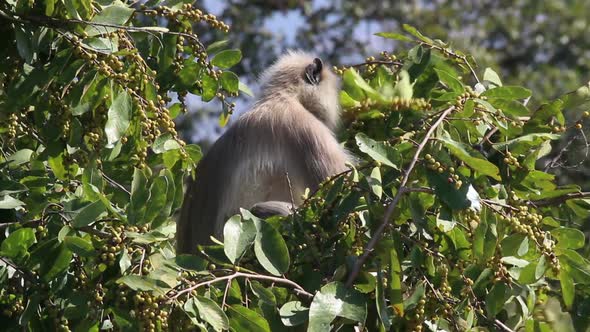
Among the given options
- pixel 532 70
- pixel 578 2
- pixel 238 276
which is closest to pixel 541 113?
pixel 238 276

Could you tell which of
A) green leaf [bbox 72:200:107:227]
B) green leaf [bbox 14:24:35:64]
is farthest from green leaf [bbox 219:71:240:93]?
green leaf [bbox 72:200:107:227]

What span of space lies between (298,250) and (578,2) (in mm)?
8534

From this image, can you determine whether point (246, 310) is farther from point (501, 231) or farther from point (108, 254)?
point (501, 231)

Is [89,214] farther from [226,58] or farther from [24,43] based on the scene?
[226,58]

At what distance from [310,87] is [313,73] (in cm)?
10

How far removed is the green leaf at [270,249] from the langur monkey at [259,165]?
2.02 m

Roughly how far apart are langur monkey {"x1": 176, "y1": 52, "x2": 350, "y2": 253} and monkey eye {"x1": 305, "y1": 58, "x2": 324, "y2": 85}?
0.62 feet

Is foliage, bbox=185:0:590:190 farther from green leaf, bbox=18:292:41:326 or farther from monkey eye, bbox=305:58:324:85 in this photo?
green leaf, bbox=18:292:41:326

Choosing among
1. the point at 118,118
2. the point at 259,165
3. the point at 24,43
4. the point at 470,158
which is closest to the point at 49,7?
the point at 24,43

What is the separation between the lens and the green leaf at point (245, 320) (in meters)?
2.37

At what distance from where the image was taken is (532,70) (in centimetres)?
1006

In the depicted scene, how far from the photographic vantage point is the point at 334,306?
7.99ft

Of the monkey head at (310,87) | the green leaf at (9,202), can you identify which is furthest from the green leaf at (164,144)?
the monkey head at (310,87)

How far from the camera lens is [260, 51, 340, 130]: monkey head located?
17.1 feet
